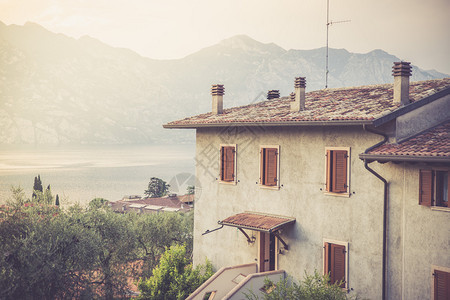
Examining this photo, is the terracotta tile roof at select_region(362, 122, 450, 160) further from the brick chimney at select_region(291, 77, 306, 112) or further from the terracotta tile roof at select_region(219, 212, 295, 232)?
the terracotta tile roof at select_region(219, 212, 295, 232)

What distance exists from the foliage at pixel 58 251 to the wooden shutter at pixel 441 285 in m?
13.1

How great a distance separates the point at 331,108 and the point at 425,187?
13.5 feet

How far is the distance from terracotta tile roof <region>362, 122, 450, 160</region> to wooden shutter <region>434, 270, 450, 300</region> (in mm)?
2983

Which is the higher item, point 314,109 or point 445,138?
point 314,109

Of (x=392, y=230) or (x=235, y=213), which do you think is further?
(x=235, y=213)

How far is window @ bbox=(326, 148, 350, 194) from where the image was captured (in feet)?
42.3

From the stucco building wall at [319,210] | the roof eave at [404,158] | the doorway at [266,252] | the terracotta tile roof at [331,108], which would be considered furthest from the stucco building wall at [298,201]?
the roof eave at [404,158]

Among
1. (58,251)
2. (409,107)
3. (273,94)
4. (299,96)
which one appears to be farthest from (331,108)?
(58,251)

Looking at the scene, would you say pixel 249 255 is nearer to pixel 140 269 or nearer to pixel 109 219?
pixel 109 219

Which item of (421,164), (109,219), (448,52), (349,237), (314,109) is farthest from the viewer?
(448,52)

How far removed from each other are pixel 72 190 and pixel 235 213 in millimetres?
143314

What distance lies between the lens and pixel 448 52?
199625 millimetres

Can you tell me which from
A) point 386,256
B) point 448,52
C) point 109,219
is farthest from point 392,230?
point 448,52

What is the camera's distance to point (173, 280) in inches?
634
